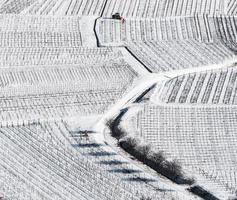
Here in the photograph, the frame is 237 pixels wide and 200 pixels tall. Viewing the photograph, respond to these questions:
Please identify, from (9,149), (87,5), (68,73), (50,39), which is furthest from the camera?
→ (87,5)

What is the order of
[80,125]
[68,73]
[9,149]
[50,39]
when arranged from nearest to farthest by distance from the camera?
[9,149]
[80,125]
[68,73]
[50,39]

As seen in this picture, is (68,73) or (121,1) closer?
(68,73)

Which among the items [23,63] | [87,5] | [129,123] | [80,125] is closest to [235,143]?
[129,123]

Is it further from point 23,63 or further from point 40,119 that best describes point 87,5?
point 40,119

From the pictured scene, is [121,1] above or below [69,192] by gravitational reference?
above

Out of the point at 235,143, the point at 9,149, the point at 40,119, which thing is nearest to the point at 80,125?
the point at 40,119

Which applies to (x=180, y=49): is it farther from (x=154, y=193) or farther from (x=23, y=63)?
(x=154, y=193)
